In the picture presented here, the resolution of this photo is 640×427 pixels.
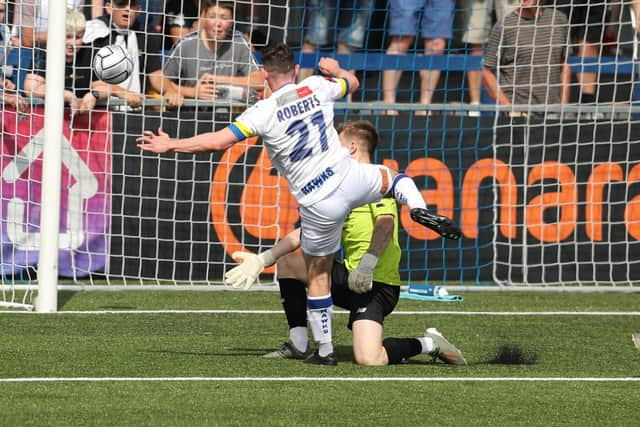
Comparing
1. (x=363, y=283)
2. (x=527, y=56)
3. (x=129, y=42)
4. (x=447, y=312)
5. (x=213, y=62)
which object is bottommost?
(x=447, y=312)

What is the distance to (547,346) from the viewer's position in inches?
349

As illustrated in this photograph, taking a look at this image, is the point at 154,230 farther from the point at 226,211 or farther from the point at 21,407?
the point at 21,407

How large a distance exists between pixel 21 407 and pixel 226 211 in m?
6.38

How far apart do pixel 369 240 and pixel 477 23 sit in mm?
6447

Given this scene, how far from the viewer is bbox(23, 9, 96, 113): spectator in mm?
11820

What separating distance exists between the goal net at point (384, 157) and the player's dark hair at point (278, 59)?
14.3 feet

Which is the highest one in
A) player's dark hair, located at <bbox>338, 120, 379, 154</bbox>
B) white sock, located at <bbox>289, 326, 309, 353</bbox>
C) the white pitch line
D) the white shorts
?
player's dark hair, located at <bbox>338, 120, 379, 154</bbox>

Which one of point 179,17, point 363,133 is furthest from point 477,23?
point 363,133

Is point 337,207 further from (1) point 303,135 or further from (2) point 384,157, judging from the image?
(2) point 384,157

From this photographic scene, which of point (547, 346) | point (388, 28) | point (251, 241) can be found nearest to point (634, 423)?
point (547, 346)

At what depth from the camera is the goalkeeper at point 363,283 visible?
792cm

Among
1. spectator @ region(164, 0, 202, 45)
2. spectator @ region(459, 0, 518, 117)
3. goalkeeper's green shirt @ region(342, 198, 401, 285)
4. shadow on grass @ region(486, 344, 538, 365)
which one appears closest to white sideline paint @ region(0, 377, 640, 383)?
shadow on grass @ region(486, 344, 538, 365)

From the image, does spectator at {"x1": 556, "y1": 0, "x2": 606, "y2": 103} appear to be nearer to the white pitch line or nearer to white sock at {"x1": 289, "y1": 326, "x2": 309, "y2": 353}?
the white pitch line

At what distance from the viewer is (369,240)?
27.5 ft
